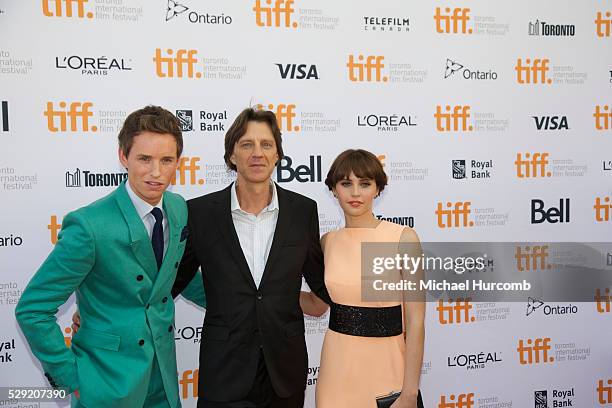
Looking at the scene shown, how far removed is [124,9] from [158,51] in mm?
301

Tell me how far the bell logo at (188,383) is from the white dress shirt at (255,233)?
1350 millimetres

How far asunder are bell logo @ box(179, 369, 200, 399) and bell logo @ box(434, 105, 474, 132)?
89.7 inches

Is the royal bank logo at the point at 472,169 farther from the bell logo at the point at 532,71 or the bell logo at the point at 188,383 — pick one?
the bell logo at the point at 188,383

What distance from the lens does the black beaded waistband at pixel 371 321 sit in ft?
7.64

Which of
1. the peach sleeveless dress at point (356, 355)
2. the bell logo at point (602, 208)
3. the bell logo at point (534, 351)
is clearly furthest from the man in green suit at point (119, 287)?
the bell logo at point (602, 208)

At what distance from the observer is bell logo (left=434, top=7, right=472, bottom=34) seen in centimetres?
345

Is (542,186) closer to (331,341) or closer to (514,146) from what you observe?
(514,146)

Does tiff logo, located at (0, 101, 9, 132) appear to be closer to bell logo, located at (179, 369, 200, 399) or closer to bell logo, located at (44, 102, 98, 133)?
bell logo, located at (44, 102, 98, 133)

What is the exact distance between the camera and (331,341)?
7.93 ft

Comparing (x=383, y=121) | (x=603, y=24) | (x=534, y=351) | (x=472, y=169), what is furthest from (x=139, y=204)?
(x=603, y=24)

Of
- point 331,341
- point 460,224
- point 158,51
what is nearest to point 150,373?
point 331,341

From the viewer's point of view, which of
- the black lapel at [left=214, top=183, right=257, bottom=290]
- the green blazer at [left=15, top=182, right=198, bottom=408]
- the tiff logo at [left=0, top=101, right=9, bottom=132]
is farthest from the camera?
the tiff logo at [left=0, top=101, right=9, bottom=132]

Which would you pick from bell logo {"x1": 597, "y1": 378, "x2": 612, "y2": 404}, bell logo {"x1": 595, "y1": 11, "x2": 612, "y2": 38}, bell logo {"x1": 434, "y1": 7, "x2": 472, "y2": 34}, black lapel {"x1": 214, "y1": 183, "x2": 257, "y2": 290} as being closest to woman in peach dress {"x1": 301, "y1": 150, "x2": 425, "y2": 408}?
black lapel {"x1": 214, "y1": 183, "x2": 257, "y2": 290}

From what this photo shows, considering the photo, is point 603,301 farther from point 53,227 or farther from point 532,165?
point 53,227
